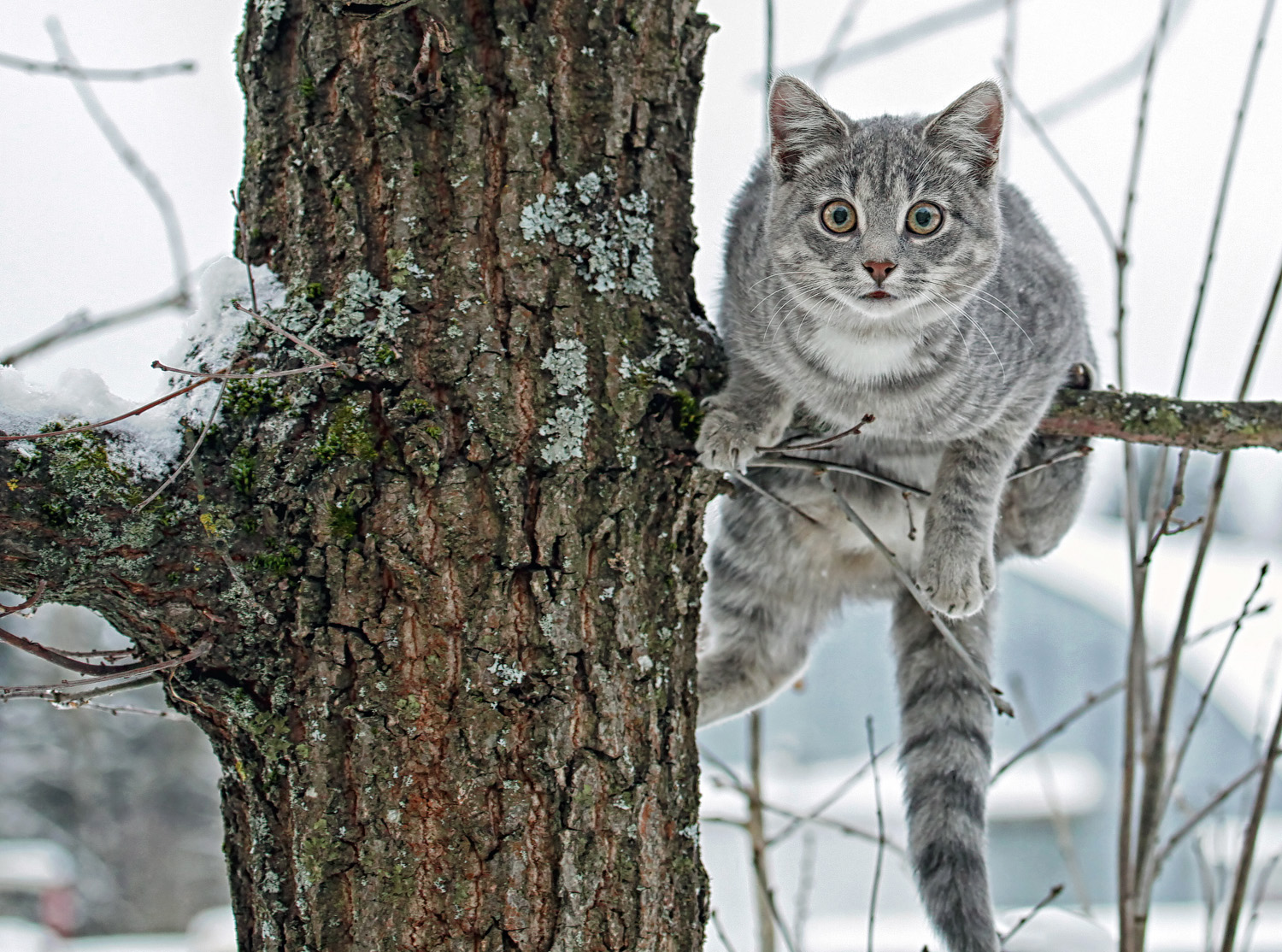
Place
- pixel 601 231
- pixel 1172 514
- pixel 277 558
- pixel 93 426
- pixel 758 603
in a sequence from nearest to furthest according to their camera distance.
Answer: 1. pixel 93 426
2. pixel 277 558
3. pixel 601 231
4. pixel 1172 514
5. pixel 758 603

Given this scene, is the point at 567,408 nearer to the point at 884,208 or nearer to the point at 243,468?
the point at 243,468

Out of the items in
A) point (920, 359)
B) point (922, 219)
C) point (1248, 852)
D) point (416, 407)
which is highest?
point (922, 219)

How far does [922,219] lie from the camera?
6.64ft

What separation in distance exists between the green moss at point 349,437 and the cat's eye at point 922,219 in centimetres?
123

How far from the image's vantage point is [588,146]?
1527 millimetres

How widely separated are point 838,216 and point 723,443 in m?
0.69

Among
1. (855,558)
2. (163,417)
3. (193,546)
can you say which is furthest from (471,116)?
(855,558)

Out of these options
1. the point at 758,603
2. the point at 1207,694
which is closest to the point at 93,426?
the point at 758,603

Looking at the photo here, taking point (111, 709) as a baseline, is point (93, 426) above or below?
above

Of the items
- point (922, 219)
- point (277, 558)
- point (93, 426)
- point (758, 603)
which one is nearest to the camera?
point (93, 426)

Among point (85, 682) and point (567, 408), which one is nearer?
point (85, 682)

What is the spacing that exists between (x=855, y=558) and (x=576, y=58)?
153 cm

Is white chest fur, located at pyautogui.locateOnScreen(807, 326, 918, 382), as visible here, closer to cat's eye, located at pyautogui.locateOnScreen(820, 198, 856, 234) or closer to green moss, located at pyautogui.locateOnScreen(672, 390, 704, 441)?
cat's eye, located at pyautogui.locateOnScreen(820, 198, 856, 234)

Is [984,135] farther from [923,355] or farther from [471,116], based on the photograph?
[471,116]
